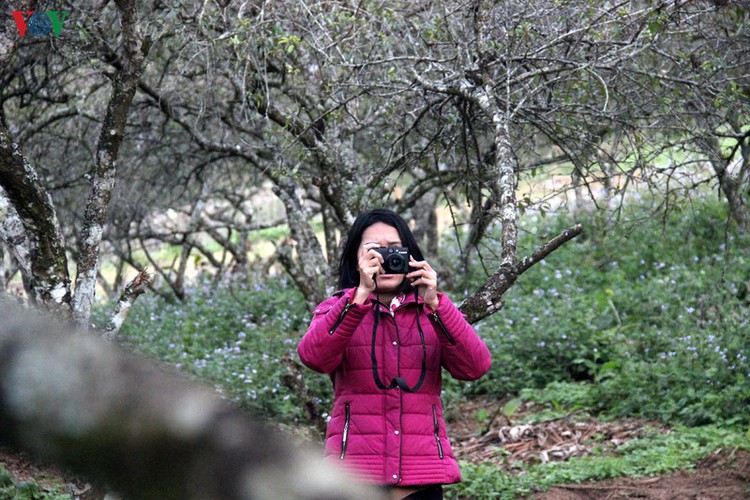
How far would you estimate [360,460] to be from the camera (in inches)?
130

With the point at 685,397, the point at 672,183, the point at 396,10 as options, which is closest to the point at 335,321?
the point at 396,10

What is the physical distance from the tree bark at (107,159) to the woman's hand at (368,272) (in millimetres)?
1563

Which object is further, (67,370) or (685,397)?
(685,397)

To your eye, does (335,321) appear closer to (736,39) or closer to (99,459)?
(99,459)

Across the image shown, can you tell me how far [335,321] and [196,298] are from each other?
9.20 metres

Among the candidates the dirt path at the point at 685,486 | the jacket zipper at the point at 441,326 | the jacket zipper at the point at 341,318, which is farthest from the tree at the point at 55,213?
the dirt path at the point at 685,486

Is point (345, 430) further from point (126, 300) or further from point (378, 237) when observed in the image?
point (126, 300)

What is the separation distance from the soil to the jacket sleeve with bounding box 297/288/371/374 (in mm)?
2004

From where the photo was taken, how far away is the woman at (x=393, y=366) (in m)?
3.31

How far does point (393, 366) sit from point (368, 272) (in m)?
0.39

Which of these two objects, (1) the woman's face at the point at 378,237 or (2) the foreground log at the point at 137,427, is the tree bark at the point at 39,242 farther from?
(2) the foreground log at the point at 137,427

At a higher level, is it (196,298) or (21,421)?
(196,298)

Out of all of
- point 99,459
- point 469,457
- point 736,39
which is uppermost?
point 736,39

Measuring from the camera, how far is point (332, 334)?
3344 millimetres
